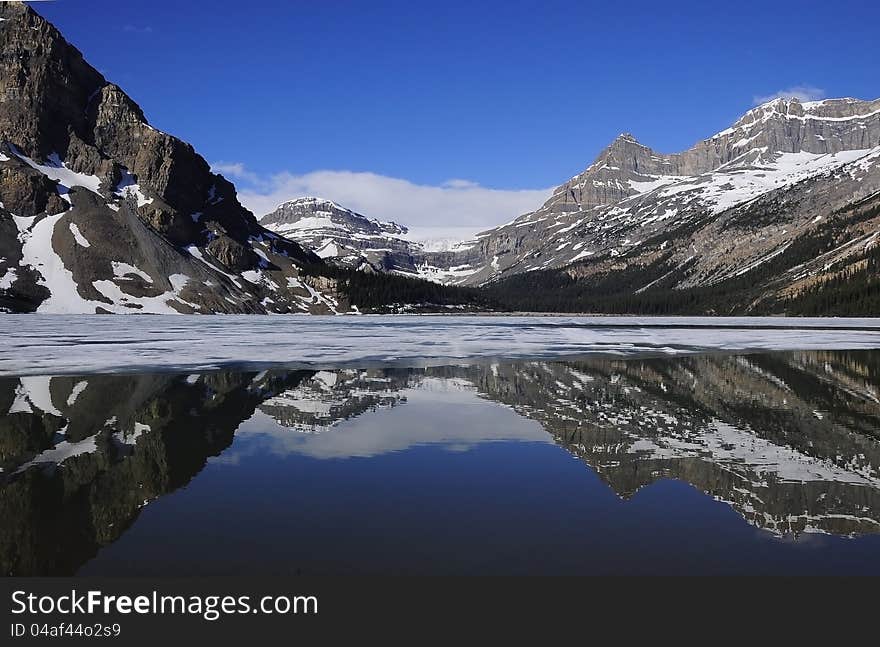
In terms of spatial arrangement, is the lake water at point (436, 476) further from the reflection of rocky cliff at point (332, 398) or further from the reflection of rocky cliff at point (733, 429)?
the reflection of rocky cliff at point (332, 398)

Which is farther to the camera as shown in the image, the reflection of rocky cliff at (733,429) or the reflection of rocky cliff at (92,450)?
the reflection of rocky cliff at (733,429)

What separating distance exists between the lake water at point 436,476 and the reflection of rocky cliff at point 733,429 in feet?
0.31

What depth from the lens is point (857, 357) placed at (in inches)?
1849

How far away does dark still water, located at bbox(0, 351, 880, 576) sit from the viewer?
9.69 meters

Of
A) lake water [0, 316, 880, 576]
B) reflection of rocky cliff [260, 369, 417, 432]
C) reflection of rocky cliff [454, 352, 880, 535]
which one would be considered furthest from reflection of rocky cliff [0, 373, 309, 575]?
reflection of rocky cliff [454, 352, 880, 535]

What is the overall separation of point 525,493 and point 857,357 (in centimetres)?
4394

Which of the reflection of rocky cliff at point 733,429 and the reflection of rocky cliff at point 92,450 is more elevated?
the reflection of rocky cliff at point 92,450

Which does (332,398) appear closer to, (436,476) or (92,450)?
(92,450)

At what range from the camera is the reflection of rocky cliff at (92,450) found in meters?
10.3

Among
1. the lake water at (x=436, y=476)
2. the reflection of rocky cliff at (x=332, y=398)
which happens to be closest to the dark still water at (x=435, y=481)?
the lake water at (x=436, y=476)

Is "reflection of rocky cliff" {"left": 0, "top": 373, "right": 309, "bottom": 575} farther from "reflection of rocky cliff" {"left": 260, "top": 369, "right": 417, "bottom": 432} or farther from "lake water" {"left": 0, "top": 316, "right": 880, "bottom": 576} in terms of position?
"reflection of rocky cliff" {"left": 260, "top": 369, "right": 417, "bottom": 432}

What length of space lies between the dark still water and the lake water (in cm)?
6

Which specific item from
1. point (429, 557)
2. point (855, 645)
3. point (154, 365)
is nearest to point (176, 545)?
point (429, 557)

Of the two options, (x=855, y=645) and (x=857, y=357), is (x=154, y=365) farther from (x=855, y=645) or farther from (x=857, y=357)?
(x=857, y=357)
